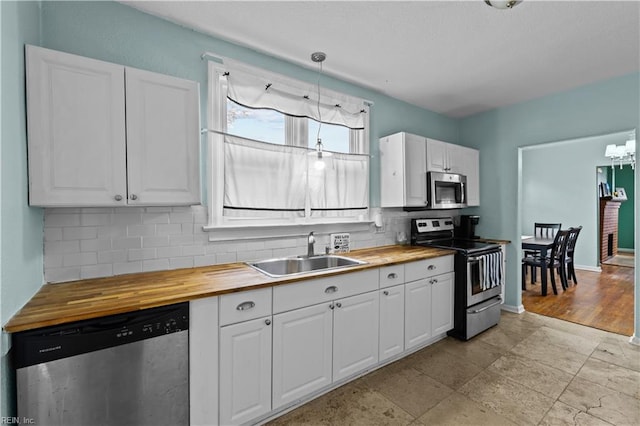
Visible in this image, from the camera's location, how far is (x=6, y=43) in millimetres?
1210

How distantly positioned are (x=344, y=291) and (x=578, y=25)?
8.59 ft

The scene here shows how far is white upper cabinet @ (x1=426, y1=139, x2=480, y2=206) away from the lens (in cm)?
342

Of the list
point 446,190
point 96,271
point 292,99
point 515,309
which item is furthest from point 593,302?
point 96,271

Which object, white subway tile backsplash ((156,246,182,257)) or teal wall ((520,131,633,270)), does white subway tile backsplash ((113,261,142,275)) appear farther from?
teal wall ((520,131,633,270))

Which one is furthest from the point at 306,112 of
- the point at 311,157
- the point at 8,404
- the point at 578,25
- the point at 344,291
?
the point at 8,404

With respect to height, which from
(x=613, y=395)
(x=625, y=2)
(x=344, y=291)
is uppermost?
(x=625, y=2)

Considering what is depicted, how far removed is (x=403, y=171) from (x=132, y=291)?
8.63 feet

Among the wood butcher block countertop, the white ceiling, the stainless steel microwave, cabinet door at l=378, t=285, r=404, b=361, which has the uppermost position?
the white ceiling

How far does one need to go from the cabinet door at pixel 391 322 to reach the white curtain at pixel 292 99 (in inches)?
69.8

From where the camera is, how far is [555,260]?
183 inches

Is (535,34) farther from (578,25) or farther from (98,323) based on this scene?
(98,323)

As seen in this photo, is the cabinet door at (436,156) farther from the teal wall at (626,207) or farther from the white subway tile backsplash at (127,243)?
the teal wall at (626,207)

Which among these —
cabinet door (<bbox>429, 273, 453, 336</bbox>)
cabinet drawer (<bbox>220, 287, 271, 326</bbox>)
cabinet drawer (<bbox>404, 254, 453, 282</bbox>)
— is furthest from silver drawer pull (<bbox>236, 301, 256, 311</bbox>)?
cabinet door (<bbox>429, 273, 453, 336</bbox>)

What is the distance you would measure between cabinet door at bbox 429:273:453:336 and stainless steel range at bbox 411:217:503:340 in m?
0.09
